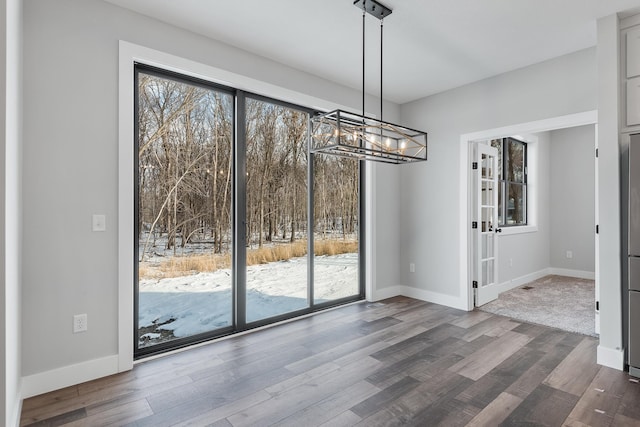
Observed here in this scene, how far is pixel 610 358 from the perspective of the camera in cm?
264

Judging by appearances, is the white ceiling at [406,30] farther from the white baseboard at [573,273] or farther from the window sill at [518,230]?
the white baseboard at [573,273]

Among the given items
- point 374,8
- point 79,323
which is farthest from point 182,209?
point 374,8

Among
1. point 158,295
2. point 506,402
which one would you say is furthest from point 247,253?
point 506,402

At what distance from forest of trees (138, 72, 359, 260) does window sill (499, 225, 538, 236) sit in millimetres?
2966

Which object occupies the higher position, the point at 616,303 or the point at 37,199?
the point at 37,199

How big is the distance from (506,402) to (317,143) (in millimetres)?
2051

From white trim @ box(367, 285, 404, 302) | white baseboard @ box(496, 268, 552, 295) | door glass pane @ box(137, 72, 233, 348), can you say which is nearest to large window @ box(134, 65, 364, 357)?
door glass pane @ box(137, 72, 233, 348)

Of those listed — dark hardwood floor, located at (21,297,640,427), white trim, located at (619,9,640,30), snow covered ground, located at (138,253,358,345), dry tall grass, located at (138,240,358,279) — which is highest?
white trim, located at (619,9,640,30)

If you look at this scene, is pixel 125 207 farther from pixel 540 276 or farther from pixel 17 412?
pixel 540 276

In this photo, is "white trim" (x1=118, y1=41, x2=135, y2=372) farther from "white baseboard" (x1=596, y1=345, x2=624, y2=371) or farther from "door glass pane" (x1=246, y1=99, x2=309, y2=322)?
"white baseboard" (x1=596, y1=345, x2=624, y2=371)

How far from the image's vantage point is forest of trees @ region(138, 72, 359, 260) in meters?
2.88

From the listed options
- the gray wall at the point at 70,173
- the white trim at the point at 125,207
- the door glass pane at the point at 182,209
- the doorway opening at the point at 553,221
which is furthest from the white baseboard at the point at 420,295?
the gray wall at the point at 70,173

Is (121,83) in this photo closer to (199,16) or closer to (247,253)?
(199,16)

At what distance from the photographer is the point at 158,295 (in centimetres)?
293
